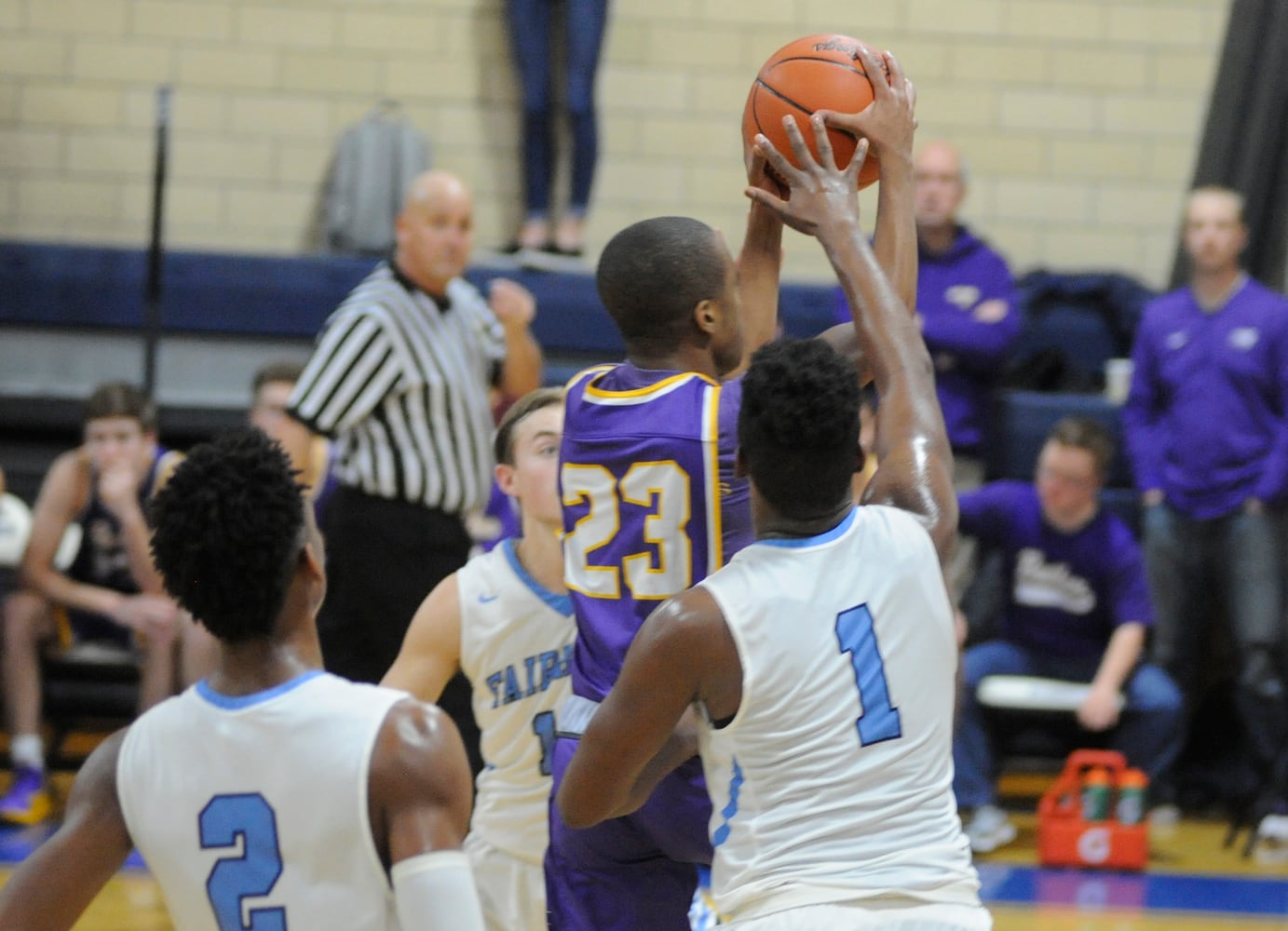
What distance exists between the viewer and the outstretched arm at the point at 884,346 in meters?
2.55

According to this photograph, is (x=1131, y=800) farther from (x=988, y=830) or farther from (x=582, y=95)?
(x=582, y=95)

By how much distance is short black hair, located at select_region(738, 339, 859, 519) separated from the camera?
7.62 ft

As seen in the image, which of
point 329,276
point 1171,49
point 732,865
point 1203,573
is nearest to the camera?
point 732,865

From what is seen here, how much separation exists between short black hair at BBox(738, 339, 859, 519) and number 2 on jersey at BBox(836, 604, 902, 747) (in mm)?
163

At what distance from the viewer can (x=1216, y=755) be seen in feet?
22.6

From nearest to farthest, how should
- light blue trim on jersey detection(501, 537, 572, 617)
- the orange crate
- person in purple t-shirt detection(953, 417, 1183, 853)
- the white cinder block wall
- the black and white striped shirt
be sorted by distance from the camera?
light blue trim on jersey detection(501, 537, 572, 617) → the black and white striped shirt → the orange crate → person in purple t-shirt detection(953, 417, 1183, 853) → the white cinder block wall

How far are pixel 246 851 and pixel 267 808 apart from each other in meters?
0.06

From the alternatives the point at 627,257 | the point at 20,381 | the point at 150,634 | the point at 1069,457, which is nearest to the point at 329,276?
the point at 20,381

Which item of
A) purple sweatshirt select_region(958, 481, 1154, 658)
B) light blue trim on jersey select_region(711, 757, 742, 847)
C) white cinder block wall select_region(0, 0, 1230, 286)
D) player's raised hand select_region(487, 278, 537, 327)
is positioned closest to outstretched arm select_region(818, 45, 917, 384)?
light blue trim on jersey select_region(711, 757, 742, 847)

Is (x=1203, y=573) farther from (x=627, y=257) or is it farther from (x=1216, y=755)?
(x=627, y=257)

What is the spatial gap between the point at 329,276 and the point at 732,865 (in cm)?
623

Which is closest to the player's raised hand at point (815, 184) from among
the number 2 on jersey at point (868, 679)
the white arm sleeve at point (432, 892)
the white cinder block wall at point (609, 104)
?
the number 2 on jersey at point (868, 679)

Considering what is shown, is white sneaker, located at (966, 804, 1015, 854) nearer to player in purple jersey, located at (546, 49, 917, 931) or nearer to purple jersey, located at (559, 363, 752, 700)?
player in purple jersey, located at (546, 49, 917, 931)

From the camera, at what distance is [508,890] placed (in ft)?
12.0
